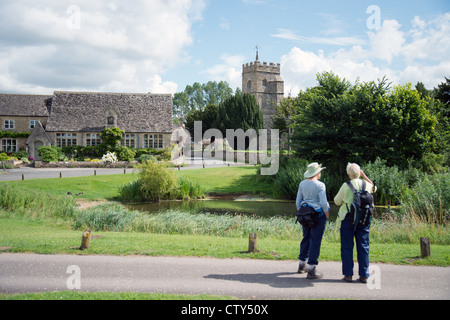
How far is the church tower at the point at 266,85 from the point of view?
233ft

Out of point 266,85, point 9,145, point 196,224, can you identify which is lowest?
point 196,224

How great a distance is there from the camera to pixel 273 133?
58.2m

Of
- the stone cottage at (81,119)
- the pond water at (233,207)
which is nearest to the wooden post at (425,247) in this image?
the pond water at (233,207)

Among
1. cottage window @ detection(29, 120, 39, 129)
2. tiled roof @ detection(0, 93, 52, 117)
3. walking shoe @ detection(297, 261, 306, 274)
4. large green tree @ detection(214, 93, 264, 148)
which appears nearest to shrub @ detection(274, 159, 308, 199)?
walking shoe @ detection(297, 261, 306, 274)

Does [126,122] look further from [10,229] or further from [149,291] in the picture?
[149,291]

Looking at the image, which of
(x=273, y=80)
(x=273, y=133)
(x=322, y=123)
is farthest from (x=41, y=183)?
(x=273, y=80)

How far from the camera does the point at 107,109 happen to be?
141ft

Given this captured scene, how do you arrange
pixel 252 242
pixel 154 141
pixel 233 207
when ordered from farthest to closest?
pixel 154 141, pixel 233 207, pixel 252 242

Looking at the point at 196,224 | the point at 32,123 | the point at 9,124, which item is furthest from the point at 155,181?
the point at 9,124

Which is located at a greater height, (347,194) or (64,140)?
(64,140)

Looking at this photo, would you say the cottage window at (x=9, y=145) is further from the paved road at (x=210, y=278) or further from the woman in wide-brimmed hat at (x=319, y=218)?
the woman in wide-brimmed hat at (x=319, y=218)

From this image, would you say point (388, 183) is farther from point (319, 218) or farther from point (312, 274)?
point (312, 274)
